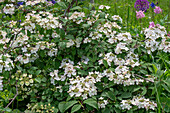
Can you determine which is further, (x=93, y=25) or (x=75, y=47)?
(x=75, y=47)

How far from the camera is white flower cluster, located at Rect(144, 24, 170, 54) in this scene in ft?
7.47

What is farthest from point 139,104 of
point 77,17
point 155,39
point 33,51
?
point 33,51

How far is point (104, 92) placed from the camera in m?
2.03

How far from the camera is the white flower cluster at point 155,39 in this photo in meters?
2.28

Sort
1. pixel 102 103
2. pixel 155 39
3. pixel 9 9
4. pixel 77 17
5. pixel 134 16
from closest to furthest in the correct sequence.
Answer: pixel 102 103
pixel 77 17
pixel 9 9
pixel 155 39
pixel 134 16

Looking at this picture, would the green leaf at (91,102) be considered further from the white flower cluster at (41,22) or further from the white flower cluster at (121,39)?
the white flower cluster at (41,22)

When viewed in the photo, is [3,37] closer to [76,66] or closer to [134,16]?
[76,66]

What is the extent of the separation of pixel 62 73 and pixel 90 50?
39 centimetres

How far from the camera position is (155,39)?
2.37 m

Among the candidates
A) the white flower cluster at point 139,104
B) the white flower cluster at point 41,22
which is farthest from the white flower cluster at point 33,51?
the white flower cluster at point 139,104

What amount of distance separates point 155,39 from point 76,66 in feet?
3.35

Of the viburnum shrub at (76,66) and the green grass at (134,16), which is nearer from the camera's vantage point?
the viburnum shrub at (76,66)

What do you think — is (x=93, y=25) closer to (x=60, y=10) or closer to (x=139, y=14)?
(x=60, y=10)

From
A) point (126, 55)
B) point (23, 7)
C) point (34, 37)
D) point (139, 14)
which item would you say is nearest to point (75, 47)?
point (34, 37)
